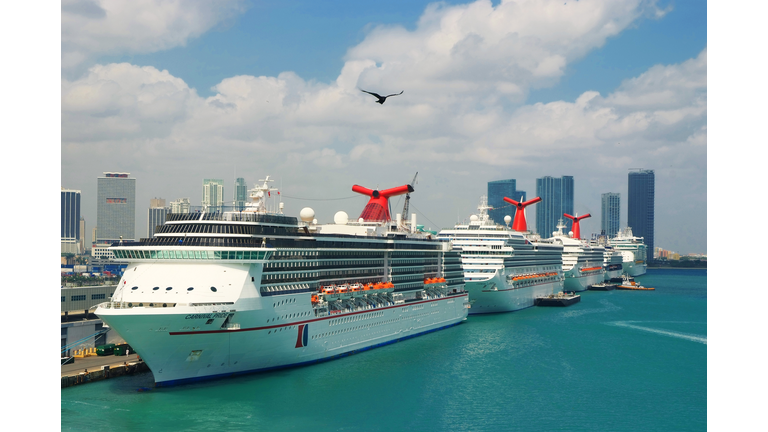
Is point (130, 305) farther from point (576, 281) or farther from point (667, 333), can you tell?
point (576, 281)

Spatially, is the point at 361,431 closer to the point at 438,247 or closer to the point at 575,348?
the point at 575,348

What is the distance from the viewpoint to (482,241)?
69188 mm

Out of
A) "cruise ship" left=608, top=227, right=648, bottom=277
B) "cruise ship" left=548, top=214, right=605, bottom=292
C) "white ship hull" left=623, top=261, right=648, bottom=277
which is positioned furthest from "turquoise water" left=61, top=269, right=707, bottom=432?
"cruise ship" left=608, top=227, right=648, bottom=277

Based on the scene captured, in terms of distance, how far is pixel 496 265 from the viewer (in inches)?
2618

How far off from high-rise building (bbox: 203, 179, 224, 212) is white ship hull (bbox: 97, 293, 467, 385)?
6130mm

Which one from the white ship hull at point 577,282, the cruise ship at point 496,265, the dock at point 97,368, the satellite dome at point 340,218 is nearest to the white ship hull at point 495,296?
the cruise ship at point 496,265

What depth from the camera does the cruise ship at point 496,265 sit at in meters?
66.1

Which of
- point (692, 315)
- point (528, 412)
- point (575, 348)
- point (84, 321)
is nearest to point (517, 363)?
point (575, 348)

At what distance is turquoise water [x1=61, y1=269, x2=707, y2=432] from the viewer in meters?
27.3

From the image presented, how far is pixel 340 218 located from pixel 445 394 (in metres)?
20.2

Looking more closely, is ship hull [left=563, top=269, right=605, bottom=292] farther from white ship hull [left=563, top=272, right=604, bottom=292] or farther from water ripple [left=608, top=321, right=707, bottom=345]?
water ripple [left=608, top=321, right=707, bottom=345]

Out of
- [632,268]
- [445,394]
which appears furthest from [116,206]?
[445,394]

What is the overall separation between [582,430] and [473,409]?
4999 mm

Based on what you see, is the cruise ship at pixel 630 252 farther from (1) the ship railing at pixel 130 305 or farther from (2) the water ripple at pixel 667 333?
(1) the ship railing at pixel 130 305
